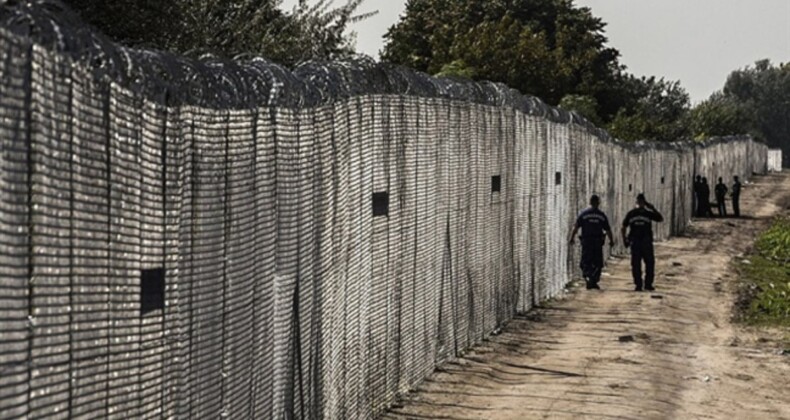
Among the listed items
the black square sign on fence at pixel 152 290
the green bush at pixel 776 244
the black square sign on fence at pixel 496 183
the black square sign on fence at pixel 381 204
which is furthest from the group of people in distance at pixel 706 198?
the black square sign on fence at pixel 152 290

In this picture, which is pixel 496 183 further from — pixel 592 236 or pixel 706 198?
pixel 706 198

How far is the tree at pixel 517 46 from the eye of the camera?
7031cm

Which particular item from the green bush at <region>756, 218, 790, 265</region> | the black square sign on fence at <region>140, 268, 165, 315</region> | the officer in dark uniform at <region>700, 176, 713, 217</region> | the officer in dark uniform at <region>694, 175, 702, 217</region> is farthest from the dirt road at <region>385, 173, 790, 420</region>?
the officer in dark uniform at <region>700, 176, 713, 217</region>

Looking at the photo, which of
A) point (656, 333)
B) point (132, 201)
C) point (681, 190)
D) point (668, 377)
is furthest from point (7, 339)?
point (681, 190)

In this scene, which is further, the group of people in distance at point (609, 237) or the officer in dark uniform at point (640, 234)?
the officer in dark uniform at point (640, 234)

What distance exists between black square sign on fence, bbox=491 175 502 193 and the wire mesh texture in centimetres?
81

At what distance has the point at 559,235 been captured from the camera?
26.3 meters

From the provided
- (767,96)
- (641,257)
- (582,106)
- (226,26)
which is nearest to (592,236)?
(641,257)

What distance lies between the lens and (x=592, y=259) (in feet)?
89.5

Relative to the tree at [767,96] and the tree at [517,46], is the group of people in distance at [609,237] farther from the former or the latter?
the tree at [767,96]

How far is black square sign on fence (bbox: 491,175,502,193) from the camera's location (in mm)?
19750

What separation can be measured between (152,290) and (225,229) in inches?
48.5

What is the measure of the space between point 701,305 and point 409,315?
1266 cm

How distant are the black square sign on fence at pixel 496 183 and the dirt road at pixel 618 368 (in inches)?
65.4
